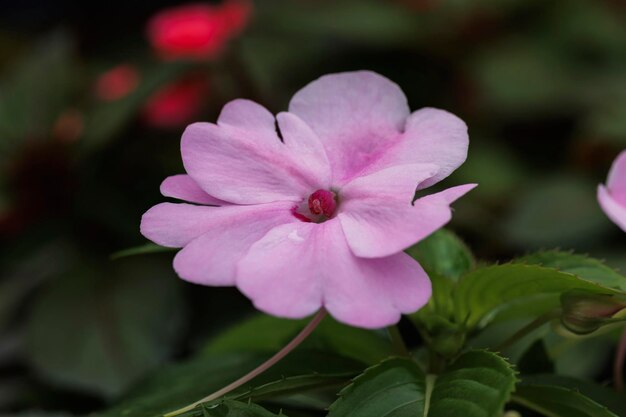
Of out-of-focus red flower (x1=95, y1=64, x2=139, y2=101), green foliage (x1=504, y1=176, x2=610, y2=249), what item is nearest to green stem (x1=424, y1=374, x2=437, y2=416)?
green foliage (x1=504, y1=176, x2=610, y2=249)

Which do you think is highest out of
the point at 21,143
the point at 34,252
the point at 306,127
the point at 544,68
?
the point at 306,127

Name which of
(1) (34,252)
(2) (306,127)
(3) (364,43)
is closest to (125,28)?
(3) (364,43)

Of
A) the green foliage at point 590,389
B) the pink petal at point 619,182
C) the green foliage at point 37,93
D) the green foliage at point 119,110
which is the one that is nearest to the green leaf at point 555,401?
the green foliage at point 590,389

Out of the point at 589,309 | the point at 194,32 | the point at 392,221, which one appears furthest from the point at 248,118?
the point at 194,32

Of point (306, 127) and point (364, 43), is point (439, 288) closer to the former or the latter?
point (306, 127)

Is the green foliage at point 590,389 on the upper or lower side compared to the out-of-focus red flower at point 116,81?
lower

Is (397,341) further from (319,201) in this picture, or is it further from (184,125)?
(184,125)

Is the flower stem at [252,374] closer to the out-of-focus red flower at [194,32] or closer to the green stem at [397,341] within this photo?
the green stem at [397,341]
